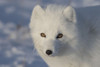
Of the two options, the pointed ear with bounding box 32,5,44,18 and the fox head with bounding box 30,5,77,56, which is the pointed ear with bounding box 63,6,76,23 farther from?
the pointed ear with bounding box 32,5,44,18

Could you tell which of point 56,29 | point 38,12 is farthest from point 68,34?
point 38,12

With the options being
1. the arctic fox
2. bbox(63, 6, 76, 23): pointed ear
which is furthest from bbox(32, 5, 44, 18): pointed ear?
bbox(63, 6, 76, 23): pointed ear

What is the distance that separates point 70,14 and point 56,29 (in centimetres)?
32

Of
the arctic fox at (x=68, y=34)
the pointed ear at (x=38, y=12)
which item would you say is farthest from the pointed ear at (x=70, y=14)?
the pointed ear at (x=38, y=12)

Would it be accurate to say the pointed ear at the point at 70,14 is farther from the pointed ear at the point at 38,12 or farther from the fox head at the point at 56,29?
the pointed ear at the point at 38,12

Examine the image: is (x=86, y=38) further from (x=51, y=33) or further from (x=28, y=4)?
(x=28, y=4)

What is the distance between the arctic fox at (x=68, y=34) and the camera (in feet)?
16.7

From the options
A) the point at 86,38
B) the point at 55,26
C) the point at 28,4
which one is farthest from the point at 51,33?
the point at 28,4

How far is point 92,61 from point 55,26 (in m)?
0.76

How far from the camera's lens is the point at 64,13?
205 inches

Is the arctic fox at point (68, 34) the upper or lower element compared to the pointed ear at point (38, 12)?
lower

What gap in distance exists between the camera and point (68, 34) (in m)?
5.15

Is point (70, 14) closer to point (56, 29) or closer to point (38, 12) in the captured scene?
point (56, 29)

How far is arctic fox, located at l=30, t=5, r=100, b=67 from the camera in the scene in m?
5.09
